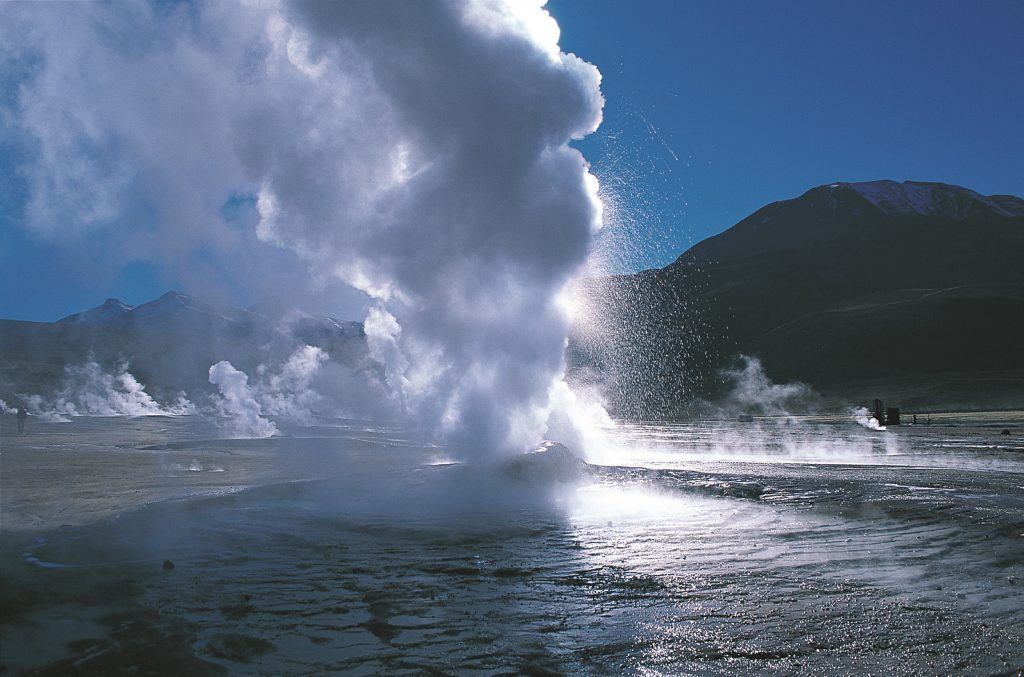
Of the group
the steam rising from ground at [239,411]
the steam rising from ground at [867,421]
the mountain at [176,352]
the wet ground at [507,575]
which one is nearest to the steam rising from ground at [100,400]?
the mountain at [176,352]

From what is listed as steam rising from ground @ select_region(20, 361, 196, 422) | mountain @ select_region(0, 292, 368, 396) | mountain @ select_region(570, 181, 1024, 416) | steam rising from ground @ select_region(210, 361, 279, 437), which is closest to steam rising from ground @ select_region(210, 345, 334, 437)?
steam rising from ground @ select_region(210, 361, 279, 437)

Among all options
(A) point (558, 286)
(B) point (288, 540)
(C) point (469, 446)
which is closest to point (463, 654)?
(B) point (288, 540)

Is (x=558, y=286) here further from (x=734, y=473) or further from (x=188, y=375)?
(x=188, y=375)

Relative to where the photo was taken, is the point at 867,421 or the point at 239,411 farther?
the point at 239,411

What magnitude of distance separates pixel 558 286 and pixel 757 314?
164 metres

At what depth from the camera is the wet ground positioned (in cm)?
645

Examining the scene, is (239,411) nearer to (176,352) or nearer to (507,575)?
(507,575)

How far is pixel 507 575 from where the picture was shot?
955 centimetres

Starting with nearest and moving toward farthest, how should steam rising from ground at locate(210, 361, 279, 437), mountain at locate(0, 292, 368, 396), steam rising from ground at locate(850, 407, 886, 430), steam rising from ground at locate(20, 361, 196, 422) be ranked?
steam rising from ground at locate(210, 361, 279, 437) < steam rising from ground at locate(850, 407, 886, 430) < steam rising from ground at locate(20, 361, 196, 422) < mountain at locate(0, 292, 368, 396)

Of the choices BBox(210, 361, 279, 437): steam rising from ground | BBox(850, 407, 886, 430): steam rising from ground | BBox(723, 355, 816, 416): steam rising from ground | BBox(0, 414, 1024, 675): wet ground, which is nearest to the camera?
BBox(0, 414, 1024, 675): wet ground

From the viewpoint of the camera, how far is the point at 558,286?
24.8 metres

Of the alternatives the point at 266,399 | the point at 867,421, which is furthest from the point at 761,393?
the point at 266,399

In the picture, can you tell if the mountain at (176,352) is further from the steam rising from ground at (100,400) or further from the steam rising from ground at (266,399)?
the steam rising from ground at (100,400)

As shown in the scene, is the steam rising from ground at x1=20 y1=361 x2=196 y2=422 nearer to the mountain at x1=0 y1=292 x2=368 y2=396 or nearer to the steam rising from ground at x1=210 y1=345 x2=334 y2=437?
the steam rising from ground at x1=210 y1=345 x2=334 y2=437
